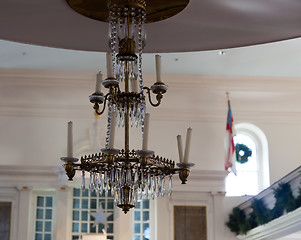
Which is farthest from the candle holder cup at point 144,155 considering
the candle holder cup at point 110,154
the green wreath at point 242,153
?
the green wreath at point 242,153

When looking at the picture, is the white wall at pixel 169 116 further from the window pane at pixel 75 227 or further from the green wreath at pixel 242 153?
the window pane at pixel 75 227

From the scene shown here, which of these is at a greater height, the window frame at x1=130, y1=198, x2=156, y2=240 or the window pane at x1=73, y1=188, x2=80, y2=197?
the window pane at x1=73, y1=188, x2=80, y2=197

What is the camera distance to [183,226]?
1323 centimetres

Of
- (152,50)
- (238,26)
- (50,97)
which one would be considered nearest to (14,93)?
(50,97)

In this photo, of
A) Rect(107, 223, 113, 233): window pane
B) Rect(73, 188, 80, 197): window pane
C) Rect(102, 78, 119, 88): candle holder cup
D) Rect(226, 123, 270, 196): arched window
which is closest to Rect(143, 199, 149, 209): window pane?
Rect(107, 223, 113, 233): window pane

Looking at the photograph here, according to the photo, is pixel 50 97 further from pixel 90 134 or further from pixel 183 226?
pixel 183 226

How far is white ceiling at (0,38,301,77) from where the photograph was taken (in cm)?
1230

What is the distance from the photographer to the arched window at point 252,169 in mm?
14234

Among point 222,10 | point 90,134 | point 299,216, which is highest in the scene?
point 90,134

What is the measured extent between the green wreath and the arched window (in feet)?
0.30

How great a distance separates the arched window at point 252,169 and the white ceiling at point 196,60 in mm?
1582

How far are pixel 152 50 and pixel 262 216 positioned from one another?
19.9 feet

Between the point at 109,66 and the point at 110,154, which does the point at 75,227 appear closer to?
the point at 109,66

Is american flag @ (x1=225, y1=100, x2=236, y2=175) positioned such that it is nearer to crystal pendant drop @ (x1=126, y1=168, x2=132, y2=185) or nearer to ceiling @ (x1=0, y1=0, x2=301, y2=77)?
ceiling @ (x1=0, y1=0, x2=301, y2=77)
